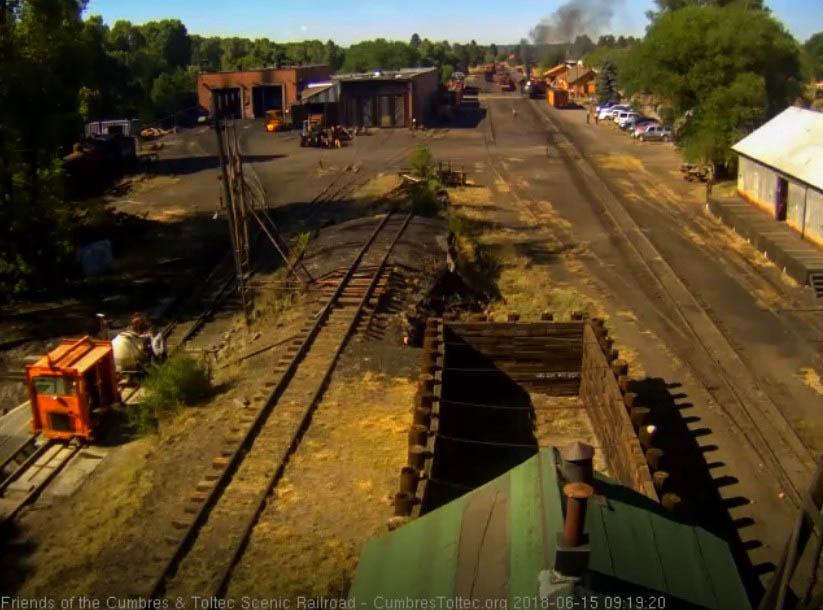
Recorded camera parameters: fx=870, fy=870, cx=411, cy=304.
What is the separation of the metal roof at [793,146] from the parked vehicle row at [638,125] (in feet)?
61.7

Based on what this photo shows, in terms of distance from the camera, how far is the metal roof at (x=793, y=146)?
24516 millimetres

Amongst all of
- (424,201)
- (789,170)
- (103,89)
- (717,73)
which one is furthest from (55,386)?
(103,89)

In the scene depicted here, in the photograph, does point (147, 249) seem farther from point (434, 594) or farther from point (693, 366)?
point (434, 594)

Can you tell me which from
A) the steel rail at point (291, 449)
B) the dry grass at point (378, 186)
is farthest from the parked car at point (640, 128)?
the steel rail at point (291, 449)

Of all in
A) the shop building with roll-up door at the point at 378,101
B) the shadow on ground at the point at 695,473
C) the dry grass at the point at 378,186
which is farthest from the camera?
the shop building with roll-up door at the point at 378,101

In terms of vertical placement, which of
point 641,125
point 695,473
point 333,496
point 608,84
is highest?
point 608,84

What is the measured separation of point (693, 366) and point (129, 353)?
10148 millimetres

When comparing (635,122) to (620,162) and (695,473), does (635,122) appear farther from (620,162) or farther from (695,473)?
(695,473)

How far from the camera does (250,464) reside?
36.3 ft

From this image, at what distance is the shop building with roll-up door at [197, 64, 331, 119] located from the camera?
6738cm

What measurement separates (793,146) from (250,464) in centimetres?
2213

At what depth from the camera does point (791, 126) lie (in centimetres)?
2884

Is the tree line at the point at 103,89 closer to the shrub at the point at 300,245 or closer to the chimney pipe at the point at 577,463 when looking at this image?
the shrub at the point at 300,245

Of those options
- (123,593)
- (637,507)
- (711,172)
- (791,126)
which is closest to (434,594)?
(637,507)
